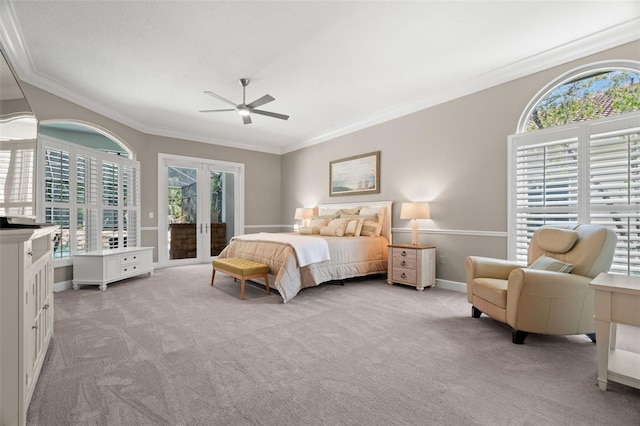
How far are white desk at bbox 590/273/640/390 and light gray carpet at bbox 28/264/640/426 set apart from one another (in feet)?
0.34

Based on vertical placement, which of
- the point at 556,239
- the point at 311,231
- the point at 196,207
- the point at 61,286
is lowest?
the point at 61,286

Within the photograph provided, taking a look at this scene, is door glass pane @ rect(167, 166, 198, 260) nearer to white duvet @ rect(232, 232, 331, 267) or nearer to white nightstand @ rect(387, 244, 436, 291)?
white duvet @ rect(232, 232, 331, 267)

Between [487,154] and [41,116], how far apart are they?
6058mm

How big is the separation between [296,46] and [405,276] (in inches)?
134

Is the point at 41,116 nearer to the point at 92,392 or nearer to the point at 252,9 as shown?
the point at 252,9

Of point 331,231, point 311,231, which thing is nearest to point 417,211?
point 331,231

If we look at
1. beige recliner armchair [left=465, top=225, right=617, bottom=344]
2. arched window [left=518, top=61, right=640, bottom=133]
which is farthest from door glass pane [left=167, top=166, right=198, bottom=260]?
arched window [left=518, top=61, right=640, bottom=133]

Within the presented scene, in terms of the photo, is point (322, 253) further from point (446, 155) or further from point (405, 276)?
point (446, 155)

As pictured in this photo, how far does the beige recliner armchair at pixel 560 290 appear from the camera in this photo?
95.5 inches

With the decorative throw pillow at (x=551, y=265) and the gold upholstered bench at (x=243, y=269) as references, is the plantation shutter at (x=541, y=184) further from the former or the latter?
the gold upholstered bench at (x=243, y=269)

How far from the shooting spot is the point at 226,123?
602 centimetres

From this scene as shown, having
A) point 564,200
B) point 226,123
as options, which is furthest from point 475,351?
point 226,123

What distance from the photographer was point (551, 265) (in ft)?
8.72

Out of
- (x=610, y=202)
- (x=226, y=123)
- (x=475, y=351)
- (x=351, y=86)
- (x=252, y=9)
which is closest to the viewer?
(x=475, y=351)
